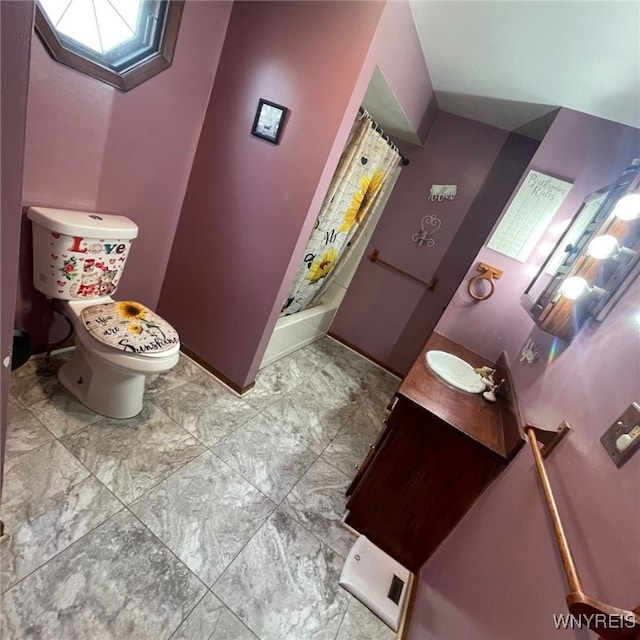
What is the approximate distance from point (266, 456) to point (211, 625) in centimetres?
72

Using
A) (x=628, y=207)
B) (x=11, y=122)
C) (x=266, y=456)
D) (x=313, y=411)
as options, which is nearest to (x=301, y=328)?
(x=313, y=411)

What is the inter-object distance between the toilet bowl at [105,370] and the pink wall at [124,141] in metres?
0.26

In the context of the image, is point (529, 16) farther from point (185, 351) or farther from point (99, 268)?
point (185, 351)

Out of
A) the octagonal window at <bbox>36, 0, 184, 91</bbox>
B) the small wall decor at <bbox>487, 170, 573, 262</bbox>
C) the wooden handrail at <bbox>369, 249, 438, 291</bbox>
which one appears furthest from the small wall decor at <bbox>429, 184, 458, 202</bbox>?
the octagonal window at <bbox>36, 0, 184, 91</bbox>

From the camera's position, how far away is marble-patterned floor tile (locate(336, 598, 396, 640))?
3.93 feet

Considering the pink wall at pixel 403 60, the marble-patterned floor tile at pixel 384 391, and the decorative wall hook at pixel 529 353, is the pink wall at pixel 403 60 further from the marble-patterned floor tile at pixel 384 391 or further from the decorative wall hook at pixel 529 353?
the marble-patterned floor tile at pixel 384 391

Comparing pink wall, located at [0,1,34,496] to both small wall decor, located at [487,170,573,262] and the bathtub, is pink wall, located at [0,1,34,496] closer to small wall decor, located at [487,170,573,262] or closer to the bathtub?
the bathtub

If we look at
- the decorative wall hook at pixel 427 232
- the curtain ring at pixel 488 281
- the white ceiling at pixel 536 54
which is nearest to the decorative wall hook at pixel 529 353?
the curtain ring at pixel 488 281

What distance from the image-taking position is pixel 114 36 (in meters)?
1.41

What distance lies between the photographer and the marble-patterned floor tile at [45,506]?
3.50 ft

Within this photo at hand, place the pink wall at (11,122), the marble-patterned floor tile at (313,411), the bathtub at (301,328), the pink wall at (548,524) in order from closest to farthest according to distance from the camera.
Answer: the pink wall at (11,122), the pink wall at (548,524), the marble-patterned floor tile at (313,411), the bathtub at (301,328)

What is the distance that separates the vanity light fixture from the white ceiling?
2.75 feet

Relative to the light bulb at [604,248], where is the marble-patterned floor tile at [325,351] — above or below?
below

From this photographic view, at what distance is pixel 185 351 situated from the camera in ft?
7.27
